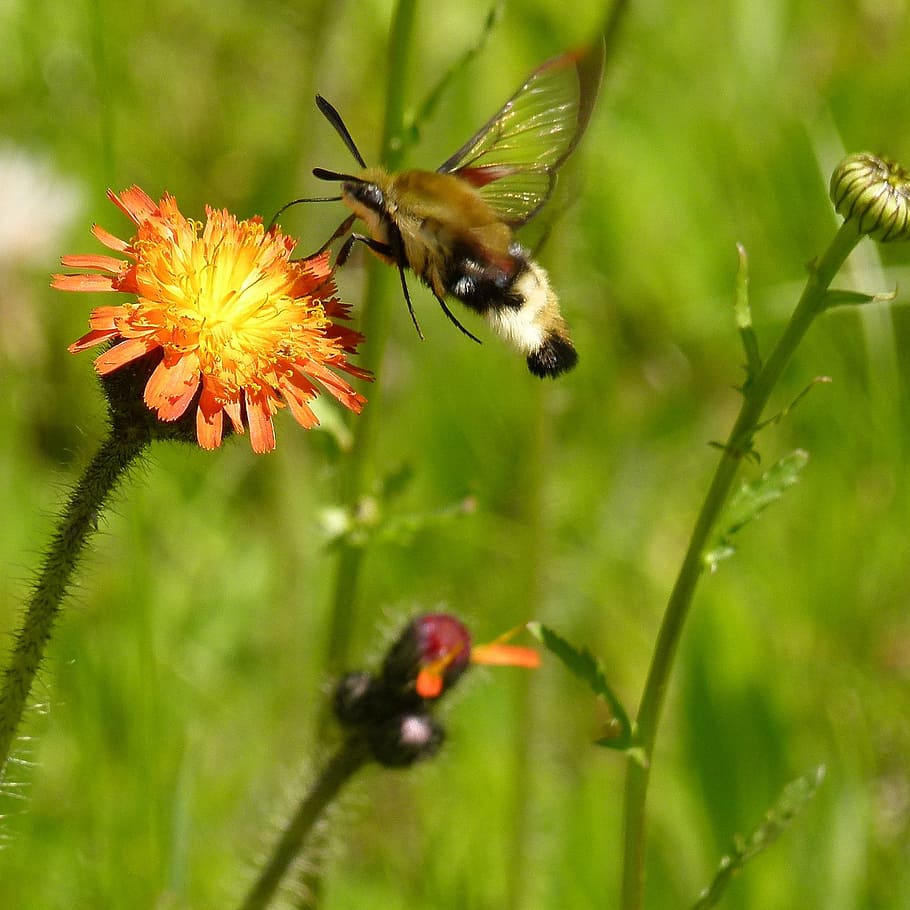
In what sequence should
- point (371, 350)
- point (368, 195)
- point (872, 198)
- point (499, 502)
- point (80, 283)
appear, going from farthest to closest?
point (499, 502), point (371, 350), point (368, 195), point (80, 283), point (872, 198)

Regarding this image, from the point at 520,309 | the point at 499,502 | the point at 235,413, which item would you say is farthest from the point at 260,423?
the point at 499,502

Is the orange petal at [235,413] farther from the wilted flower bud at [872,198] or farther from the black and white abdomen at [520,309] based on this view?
the wilted flower bud at [872,198]

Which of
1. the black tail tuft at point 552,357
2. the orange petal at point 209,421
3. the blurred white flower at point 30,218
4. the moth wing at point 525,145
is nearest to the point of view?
the orange petal at point 209,421

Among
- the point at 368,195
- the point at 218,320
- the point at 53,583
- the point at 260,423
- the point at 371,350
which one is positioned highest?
the point at 371,350

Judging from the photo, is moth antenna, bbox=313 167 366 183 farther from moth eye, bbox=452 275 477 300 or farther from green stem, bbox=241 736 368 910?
green stem, bbox=241 736 368 910

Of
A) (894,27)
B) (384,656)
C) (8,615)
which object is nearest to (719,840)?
(384,656)

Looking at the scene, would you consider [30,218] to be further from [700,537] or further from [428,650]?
[700,537]

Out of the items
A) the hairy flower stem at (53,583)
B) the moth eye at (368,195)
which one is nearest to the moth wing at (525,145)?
the moth eye at (368,195)
